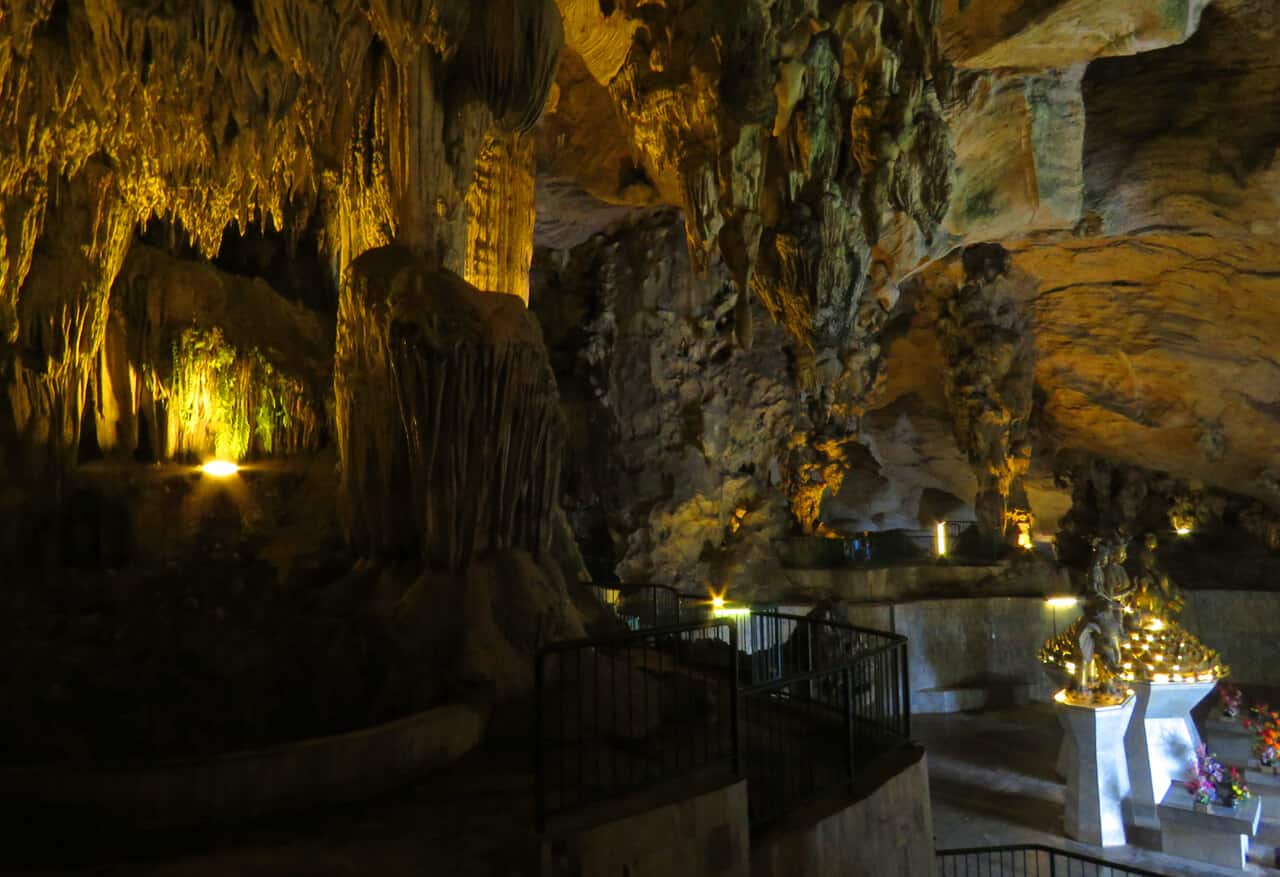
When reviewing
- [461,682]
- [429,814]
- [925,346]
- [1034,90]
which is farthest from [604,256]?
[429,814]

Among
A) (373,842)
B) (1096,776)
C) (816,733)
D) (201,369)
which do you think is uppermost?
(201,369)

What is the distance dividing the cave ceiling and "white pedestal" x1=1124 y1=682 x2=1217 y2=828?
5707mm

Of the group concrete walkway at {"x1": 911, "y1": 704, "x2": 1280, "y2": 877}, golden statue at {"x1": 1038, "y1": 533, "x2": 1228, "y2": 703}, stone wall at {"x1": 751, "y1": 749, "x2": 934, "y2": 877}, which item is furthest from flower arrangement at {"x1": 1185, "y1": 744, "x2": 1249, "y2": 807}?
stone wall at {"x1": 751, "y1": 749, "x2": 934, "y2": 877}

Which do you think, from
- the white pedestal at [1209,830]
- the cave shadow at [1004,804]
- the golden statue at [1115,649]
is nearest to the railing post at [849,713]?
the cave shadow at [1004,804]

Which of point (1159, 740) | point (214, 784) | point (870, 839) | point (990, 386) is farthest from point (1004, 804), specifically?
point (990, 386)

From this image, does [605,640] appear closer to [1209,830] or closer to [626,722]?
[626,722]

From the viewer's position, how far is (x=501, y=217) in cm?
942

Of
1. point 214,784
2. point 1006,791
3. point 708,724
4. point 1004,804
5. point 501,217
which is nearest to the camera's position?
point 214,784

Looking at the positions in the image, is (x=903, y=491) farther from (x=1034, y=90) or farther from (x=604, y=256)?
(x=1034, y=90)

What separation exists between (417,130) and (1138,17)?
7.98m

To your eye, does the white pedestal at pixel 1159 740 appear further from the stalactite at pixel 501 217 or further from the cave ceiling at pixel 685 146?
the stalactite at pixel 501 217

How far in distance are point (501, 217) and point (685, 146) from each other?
202 centimetres

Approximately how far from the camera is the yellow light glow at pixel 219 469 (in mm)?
10938

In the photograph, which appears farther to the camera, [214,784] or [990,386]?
[990,386]
